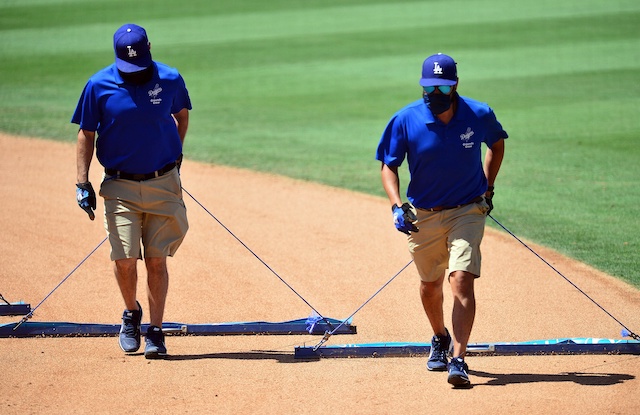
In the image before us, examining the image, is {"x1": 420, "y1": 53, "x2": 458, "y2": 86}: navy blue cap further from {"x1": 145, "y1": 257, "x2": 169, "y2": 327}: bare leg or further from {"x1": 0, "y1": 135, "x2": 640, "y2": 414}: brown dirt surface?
{"x1": 145, "y1": 257, "x2": 169, "y2": 327}: bare leg

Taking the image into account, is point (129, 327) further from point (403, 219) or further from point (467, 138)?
point (467, 138)

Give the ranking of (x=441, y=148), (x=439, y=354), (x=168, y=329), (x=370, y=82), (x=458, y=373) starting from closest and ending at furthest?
(x=458, y=373) < (x=441, y=148) < (x=439, y=354) < (x=168, y=329) < (x=370, y=82)

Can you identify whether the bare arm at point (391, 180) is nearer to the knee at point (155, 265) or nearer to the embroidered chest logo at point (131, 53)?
the knee at point (155, 265)

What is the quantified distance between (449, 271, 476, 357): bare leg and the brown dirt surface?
0.30 meters

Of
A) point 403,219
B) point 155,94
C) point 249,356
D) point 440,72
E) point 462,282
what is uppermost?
point 440,72

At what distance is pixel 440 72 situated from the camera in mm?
6395

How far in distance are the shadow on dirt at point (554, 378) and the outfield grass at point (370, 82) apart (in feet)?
8.63

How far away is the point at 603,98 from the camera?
17125mm

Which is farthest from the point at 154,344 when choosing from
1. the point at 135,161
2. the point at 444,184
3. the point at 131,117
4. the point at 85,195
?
the point at 444,184

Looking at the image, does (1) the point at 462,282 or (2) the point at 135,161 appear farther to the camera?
(2) the point at 135,161

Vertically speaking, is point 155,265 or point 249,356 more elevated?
point 155,265

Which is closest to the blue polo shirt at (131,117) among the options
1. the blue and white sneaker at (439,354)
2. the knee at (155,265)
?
the knee at (155,265)

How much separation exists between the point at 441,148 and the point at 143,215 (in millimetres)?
2246

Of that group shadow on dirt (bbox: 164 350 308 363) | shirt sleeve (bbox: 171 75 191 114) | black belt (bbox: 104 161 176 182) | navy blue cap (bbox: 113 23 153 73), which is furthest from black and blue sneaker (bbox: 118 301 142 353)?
navy blue cap (bbox: 113 23 153 73)
